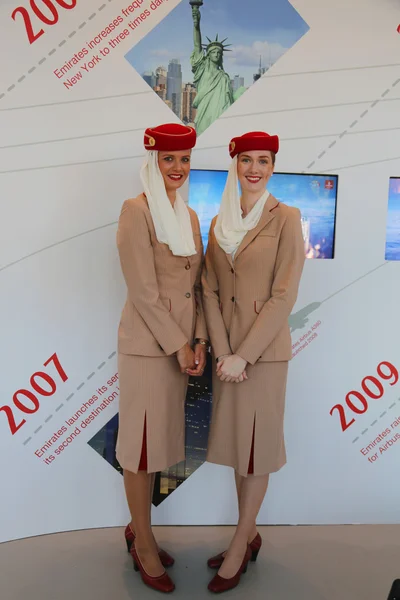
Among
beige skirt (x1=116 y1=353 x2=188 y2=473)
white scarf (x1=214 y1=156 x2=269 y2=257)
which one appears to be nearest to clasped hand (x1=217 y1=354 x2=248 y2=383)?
beige skirt (x1=116 y1=353 x2=188 y2=473)

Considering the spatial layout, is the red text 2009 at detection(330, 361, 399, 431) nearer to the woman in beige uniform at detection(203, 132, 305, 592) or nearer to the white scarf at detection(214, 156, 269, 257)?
the woman in beige uniform at detection(203, 132, 305, 592)

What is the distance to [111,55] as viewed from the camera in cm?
256

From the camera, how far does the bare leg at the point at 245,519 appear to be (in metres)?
2.27

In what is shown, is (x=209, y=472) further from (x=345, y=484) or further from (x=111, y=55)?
(x=111, y=55)

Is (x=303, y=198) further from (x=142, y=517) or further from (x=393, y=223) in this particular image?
(x=142, y=517)

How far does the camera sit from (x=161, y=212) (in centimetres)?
208

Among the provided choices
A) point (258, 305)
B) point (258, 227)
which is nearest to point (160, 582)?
point (258, 305)

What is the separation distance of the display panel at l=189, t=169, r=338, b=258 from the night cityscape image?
0.80 metres

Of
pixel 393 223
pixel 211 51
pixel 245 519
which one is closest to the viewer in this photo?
pixel 245 519

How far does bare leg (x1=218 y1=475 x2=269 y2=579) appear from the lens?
7.43 ft

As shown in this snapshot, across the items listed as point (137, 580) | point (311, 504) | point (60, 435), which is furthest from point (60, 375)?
point (311, 504)

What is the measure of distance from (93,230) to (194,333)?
80 cm

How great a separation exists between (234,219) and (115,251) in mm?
798

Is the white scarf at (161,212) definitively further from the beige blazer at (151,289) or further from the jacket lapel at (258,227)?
the jacket lapel at (258,227)
